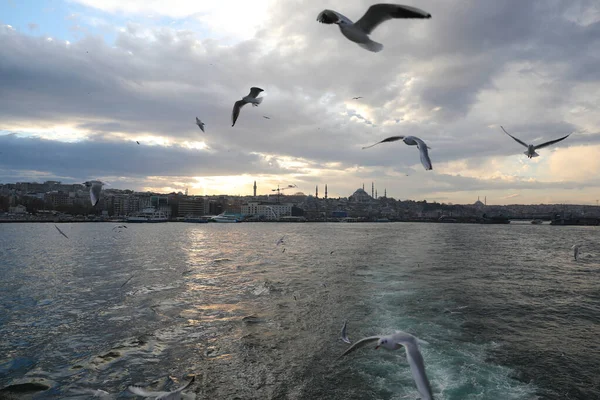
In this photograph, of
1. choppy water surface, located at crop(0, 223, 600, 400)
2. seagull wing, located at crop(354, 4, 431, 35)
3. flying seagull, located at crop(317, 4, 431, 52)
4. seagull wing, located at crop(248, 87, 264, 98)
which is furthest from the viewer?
seagull wing, located at crop(248, 87, 264, 98)

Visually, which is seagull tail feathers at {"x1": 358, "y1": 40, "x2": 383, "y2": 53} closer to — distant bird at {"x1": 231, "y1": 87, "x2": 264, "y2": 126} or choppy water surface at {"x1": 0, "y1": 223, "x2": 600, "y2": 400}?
distant bird at {"x1": 231, "y1": 87, "x2": 264, "y2": 126}

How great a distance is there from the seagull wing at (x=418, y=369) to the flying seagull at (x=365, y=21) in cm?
276

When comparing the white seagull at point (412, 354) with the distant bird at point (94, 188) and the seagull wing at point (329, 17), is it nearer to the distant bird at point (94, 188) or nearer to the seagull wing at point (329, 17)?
the seagull wing at point (329, 17)

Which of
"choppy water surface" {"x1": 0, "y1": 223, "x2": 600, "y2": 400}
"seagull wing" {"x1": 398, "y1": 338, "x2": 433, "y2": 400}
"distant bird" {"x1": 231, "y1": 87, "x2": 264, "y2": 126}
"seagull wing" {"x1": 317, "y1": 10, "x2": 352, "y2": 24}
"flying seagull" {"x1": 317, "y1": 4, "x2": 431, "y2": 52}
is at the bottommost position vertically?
"choppy water surface" {"x1": 0, "y1": 223, "x2": 600, "y2": 400}

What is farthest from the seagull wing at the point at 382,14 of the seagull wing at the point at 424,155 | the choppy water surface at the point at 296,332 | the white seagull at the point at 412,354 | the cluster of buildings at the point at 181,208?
the cluster of buildings at the point at 181,208

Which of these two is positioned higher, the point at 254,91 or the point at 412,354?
the point at 254,91

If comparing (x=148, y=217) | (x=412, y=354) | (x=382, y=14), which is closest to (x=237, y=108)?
(x=382, y=14)

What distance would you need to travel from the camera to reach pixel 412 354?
9.36ft

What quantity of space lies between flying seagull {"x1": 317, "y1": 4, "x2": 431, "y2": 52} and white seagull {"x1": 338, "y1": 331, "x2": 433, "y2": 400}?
2.72 metres

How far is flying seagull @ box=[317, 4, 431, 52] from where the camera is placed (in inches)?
127

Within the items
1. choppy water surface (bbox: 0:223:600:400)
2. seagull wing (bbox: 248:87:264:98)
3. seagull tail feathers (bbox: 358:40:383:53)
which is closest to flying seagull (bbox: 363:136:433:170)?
seagull tail feathers (bbox: 358:40:383:53)

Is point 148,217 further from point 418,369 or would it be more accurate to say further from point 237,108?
point 418,369

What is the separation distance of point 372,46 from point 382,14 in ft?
1.12

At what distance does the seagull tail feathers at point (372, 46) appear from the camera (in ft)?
11.7
